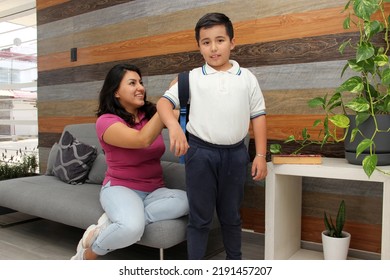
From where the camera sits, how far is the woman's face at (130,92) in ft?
6.21

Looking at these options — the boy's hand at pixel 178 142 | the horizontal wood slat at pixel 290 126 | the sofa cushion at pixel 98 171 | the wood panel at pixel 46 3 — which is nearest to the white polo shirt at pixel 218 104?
the boy's hand at pixel 178 142

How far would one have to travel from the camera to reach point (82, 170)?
258 cm

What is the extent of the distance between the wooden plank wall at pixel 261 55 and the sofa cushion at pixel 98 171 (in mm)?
591

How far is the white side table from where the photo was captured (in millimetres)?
1518

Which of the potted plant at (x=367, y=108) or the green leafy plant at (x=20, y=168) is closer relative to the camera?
the potted plant at (x=367, y=108)

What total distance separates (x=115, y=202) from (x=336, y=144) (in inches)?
46.1

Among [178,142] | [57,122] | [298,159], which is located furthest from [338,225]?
[57,122]

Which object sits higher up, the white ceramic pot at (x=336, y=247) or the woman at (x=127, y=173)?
the woman at (x=127, y=173)

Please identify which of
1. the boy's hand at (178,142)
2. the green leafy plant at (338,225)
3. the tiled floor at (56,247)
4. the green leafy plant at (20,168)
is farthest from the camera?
the green leafy plant at (20,168)

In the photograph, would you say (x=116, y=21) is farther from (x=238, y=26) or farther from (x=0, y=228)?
(x=0, y=228)

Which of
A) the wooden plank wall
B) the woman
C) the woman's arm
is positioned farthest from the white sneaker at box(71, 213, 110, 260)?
the wooden plank wall

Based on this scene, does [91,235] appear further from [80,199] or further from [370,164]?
[370,164]

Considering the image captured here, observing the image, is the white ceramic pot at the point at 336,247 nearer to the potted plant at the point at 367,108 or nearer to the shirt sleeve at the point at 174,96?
the potted plant at the point at 367,108

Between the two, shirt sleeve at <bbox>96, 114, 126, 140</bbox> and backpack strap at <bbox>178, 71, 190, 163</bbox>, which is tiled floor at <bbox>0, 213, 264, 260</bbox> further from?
backpack strap at <bbox>178, 71, 190, 163</bbox>
